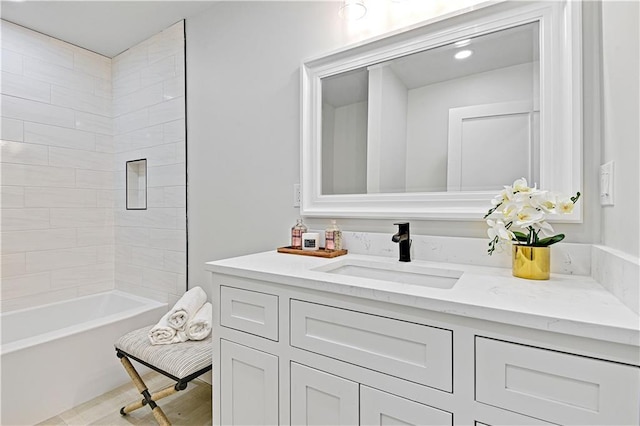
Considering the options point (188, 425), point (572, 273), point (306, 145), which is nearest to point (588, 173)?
point (572, 273)

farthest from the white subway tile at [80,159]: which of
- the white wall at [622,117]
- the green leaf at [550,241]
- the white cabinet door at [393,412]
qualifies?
the white wall at [622,117]

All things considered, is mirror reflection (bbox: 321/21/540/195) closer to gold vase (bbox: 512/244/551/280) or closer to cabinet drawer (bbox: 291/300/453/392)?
gold vase (bbox: 512/244/551/280)

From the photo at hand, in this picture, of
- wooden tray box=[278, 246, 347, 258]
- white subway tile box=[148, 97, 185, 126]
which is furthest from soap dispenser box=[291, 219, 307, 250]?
white subway tile box=[148, 97, 185, 126]

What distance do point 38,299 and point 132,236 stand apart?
72 cm

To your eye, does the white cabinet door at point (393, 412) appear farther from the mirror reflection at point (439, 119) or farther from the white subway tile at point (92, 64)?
the white subway tile at point (92, 64)

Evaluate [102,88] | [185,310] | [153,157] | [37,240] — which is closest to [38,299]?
[37,240]

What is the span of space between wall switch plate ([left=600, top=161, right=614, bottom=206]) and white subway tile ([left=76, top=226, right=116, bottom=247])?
3.13m

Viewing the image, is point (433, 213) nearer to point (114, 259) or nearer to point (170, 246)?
point (170, 246)

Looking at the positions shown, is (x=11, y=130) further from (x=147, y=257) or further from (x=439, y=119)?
(x=439, y=119)

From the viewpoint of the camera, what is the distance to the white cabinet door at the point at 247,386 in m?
1.10

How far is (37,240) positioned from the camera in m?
2.32

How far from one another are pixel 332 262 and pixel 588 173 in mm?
911

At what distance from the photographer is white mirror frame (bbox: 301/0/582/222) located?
1.06m

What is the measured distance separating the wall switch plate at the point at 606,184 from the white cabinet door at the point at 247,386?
111cm
